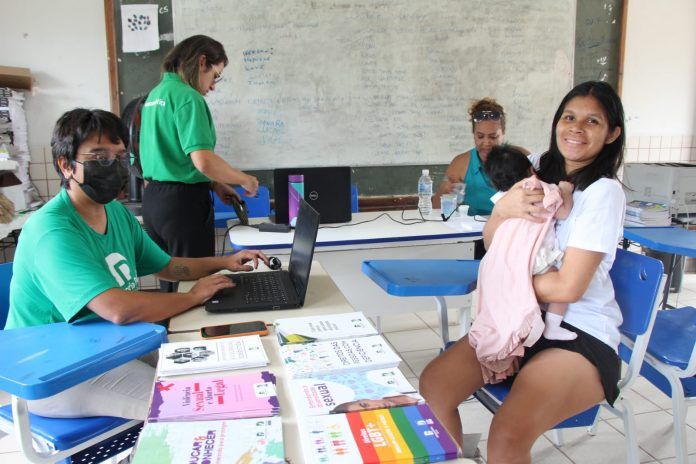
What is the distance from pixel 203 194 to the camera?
286 centimetres

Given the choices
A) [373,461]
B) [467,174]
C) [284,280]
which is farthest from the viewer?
[467,174]

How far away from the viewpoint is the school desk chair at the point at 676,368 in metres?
1.69

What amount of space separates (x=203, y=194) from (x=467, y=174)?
60.2 inches

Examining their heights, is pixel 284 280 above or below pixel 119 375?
above

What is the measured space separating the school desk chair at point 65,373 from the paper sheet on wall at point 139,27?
3007 mm

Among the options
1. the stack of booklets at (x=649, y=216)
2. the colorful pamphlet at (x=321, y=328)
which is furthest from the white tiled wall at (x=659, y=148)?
the colorful pamphlet at (x=321, y=328)

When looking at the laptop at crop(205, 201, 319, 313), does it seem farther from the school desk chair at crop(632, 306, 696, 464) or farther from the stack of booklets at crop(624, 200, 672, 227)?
the stack of booklets at crop(624, 200, 672, 227)

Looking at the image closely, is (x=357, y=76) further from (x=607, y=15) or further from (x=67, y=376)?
(x=67, y=376)

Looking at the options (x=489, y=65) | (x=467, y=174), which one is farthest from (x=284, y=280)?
(x=489, y=65)

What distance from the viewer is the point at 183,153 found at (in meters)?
2.73

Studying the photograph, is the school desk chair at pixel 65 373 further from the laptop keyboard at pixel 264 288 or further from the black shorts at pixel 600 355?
the black shorts at pixel 600 355

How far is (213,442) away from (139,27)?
12.1 ft

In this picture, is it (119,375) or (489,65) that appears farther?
(489,65)

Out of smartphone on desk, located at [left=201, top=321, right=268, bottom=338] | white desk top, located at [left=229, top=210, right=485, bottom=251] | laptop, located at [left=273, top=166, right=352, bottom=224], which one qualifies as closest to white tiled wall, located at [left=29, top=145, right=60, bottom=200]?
white desk top, located at [left=229, top=210, right=485, bottom=251]
